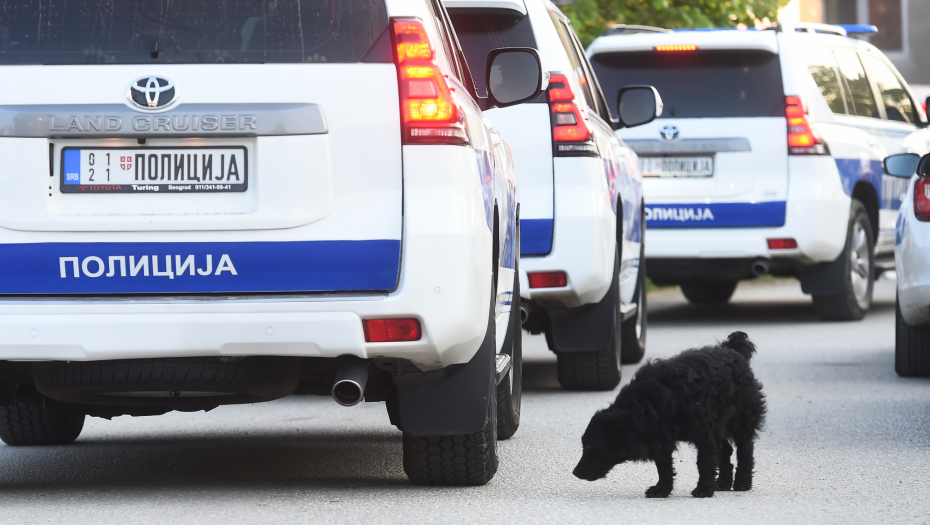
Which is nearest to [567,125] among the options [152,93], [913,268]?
[913,268]

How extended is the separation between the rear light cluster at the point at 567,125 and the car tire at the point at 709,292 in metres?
7.34

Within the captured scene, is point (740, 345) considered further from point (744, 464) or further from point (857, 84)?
point (857, 84)

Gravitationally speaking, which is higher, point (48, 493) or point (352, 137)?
point (352, 137)

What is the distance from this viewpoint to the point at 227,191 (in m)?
4.60

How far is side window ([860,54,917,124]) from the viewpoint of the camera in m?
13.2

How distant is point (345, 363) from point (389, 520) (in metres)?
0.49

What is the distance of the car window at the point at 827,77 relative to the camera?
12055 millimetres

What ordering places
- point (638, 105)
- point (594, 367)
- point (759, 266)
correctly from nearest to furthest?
point (594, 367), point (638, 105), point (759, 266)

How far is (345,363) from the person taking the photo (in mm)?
4785

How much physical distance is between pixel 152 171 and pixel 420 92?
82 cm

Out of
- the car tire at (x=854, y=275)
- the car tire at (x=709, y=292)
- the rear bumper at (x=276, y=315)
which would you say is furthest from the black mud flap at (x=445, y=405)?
the car tire at (x=709, y=292)

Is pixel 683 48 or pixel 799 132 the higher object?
pixel 683 48

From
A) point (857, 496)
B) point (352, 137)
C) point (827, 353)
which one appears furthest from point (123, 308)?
point (827, 353)

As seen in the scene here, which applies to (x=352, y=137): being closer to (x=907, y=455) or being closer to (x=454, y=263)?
(x=454, y=263)
